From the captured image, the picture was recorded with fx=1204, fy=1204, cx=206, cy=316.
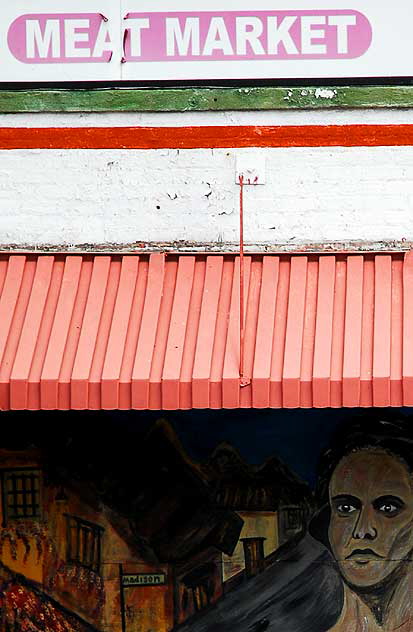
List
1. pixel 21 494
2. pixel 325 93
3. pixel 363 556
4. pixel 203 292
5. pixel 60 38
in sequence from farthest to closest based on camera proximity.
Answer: pixel 21 494 < pixel 363 556 < pixel 60 38 < pixel 325 93 < pixel 203 292

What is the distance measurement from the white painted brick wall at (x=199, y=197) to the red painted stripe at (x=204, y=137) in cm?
5

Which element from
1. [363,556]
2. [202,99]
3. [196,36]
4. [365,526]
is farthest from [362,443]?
[196,36]

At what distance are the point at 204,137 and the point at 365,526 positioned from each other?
2751 millimetres

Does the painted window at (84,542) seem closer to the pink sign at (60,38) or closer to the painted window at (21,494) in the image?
the painted window at (21,494)

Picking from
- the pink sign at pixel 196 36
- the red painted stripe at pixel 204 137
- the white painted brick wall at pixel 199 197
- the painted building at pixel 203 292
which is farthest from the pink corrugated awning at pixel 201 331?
the pink sign at pixel 196 36

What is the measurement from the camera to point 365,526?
7926mm

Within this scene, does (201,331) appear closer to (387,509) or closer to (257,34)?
(387,509)

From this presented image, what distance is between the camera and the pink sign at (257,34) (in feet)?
25.0

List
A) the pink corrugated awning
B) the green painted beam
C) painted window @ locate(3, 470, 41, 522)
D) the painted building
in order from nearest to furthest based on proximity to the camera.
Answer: the pink corrugated awning → the painted building → the green painted beam → painted window @ locate(3, 470, 41, 522)

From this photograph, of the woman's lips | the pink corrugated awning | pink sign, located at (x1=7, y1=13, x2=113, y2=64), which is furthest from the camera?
the woman's lips

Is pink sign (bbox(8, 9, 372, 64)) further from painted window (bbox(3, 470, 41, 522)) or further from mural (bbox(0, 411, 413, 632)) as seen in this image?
painted window (bbox(3, 470, 41, 522))

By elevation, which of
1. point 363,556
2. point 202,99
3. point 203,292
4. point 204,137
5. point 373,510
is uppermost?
point 202,99

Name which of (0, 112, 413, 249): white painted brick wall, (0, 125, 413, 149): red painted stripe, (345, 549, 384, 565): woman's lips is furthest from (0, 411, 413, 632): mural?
(0, 125, 413, 149): red painted stripe

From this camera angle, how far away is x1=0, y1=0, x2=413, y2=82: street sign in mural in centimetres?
762
